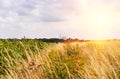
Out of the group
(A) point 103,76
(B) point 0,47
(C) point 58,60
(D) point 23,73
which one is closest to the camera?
(A) point 103,76

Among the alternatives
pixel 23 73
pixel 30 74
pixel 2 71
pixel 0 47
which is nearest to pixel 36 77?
pixel 30 74

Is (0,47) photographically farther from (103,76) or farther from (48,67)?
(103,76)

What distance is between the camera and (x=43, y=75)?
26.0 ft

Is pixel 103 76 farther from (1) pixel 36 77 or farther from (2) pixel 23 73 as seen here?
(2) pixel 23 73

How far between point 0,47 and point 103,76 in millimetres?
6722

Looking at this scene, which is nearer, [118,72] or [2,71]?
[118,72]

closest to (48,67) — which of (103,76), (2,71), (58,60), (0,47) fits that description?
(58,60)

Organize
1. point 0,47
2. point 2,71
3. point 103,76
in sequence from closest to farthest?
point 103,76
point 2,71
point 0,47

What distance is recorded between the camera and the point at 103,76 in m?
6.98

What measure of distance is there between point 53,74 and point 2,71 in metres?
2.84

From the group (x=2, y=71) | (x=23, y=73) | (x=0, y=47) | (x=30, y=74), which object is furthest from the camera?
(x=0, y=47)

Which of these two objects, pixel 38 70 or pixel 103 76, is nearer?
pixel 103 76

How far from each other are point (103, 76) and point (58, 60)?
7.33ft

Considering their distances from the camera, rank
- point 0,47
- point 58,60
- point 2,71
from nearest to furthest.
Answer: point 58,60 → point 2,71 → point 0,47
